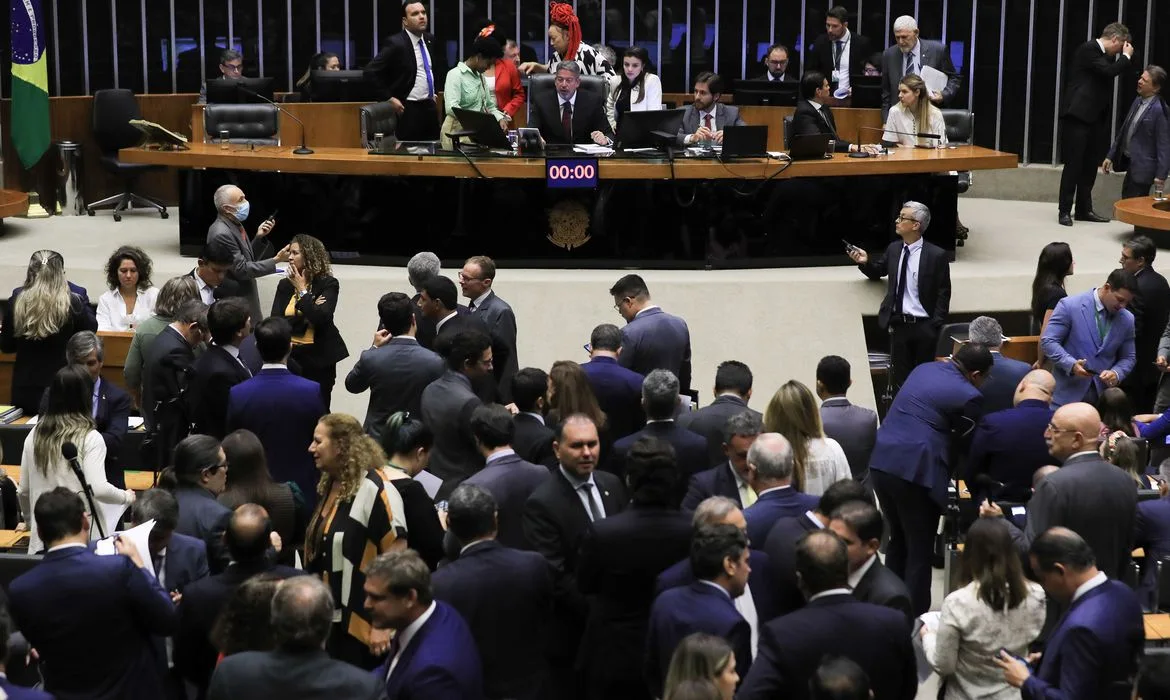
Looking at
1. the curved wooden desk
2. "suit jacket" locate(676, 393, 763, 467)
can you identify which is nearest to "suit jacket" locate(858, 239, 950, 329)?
the curved wooden desk

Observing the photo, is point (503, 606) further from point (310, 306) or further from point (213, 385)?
point (310, 306)

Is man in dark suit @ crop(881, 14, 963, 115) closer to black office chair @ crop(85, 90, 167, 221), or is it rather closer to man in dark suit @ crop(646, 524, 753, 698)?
black office chair @ crop(85, 90, 167, 221)

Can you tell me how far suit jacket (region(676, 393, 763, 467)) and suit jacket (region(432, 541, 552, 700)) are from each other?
1.61 meters

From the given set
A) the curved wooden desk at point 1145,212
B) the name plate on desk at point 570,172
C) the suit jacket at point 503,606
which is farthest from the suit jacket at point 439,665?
the curved wooden desk at point 1145,212

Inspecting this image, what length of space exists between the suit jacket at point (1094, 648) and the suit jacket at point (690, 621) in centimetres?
88

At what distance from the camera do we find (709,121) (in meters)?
12.6

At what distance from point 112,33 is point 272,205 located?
5.43 m

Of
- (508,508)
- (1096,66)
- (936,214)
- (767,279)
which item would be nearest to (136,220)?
(767,279)

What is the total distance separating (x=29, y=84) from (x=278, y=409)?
8.23 metres

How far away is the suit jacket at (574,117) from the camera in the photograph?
11688 mm

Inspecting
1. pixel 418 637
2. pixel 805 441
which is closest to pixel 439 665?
pixel 418 637

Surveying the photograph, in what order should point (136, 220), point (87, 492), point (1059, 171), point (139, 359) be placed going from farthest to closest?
point (1059, 171) < point (136, 220) < point (139, 359) < point (87, 492)

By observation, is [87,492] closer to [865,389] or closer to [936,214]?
[865,389]

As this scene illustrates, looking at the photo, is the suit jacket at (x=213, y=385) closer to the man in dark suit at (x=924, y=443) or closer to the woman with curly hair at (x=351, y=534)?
the woman with curly hair at (x=351, y=534)
